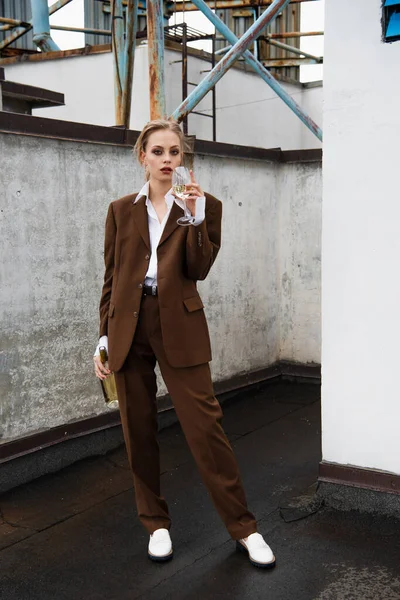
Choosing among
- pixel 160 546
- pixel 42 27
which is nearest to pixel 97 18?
pixel 42 27

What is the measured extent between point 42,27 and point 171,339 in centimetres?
827

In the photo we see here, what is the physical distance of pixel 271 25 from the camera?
483 inches

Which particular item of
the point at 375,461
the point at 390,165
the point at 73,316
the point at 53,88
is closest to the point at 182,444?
the point at 73,316

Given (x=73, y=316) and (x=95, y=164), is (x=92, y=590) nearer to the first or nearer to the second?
(x=73, y=316)

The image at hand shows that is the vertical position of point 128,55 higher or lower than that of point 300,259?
higher

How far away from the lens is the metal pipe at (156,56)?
5.70m

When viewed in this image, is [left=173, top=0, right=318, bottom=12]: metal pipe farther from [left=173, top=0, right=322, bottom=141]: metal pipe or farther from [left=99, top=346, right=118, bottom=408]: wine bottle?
[left=99, top=346, right=118, bottom=408]: wine bottle

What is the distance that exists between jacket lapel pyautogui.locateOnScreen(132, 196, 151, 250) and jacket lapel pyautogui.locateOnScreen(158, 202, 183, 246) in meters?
0.09

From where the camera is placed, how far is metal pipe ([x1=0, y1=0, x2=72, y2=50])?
10609 millimetres

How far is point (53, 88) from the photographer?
30.3ft

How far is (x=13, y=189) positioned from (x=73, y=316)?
0.98 meters

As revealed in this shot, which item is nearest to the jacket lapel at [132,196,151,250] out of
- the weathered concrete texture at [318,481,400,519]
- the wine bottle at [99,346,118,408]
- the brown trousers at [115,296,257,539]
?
the brown trousers at [115,296,257,539]

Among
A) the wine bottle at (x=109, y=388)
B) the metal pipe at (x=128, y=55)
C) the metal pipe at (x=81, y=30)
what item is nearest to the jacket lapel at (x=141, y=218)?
the wine bottle at (x=109, y=388)

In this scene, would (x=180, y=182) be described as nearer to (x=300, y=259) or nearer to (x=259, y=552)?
(x=259, y=552)
